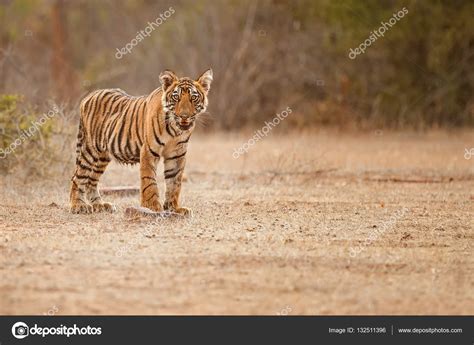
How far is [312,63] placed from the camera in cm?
2405

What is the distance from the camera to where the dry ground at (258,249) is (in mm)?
6855

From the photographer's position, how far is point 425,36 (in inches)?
886

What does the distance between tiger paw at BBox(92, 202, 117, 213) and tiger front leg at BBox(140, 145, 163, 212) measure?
0.81 m

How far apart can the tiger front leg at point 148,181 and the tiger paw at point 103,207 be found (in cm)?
81

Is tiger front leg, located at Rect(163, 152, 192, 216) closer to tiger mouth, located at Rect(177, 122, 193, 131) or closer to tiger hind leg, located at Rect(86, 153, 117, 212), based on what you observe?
tiger mouth, located at Rect(177, 122, 193, 131)

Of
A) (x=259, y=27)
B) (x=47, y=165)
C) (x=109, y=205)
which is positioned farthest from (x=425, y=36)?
(x=109, y=205)

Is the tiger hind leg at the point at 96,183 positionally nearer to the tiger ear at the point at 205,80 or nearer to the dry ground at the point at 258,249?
the dry ground at the point at 258,249

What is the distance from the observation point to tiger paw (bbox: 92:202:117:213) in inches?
428

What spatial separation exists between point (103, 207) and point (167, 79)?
1.83 metres
